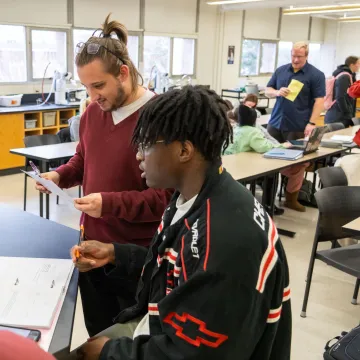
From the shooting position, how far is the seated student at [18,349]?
560 millimetres

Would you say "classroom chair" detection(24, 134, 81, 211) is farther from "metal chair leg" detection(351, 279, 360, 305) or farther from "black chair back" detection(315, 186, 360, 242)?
"metal chair leg" detection(351, 279, 360, 305)

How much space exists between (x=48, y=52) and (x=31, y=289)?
6.19 metres

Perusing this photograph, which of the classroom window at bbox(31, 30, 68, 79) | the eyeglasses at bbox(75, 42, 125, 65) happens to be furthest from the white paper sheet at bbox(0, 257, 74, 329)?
the classroom window at bbox(31, 30, 68, 79)

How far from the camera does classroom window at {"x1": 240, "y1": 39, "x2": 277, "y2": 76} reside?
10.3 metres

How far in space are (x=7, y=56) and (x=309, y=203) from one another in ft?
14.7

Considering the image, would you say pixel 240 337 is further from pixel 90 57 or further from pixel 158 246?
pixel 90 57

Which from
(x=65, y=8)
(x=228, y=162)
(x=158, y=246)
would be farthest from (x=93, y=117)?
(x=65, y=8)

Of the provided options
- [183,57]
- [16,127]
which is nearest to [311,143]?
[16,127]

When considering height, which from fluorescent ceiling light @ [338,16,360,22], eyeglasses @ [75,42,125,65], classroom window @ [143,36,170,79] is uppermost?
fluorescent ceiling light @ [338,16,360,22]

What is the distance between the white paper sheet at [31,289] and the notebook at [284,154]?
267 centimetres

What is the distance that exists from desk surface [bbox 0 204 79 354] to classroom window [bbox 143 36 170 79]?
6.65 meters

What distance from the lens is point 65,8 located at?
6.76 metres

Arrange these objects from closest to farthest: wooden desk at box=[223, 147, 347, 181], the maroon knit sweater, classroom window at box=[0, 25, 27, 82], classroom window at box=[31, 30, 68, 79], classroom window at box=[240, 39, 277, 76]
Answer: the maroon knit sweater < wooden desk at box=[223, 147, 347, 181] < classroom window at box=[0, 25, 27, 82] < classroom window at box=[31, 30, 68, 79] < classroom window at box=[240, 39, 277, 76]

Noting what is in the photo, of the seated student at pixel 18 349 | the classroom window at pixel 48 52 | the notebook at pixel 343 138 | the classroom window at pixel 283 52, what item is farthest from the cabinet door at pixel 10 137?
the classroom window at pixel 283 52
